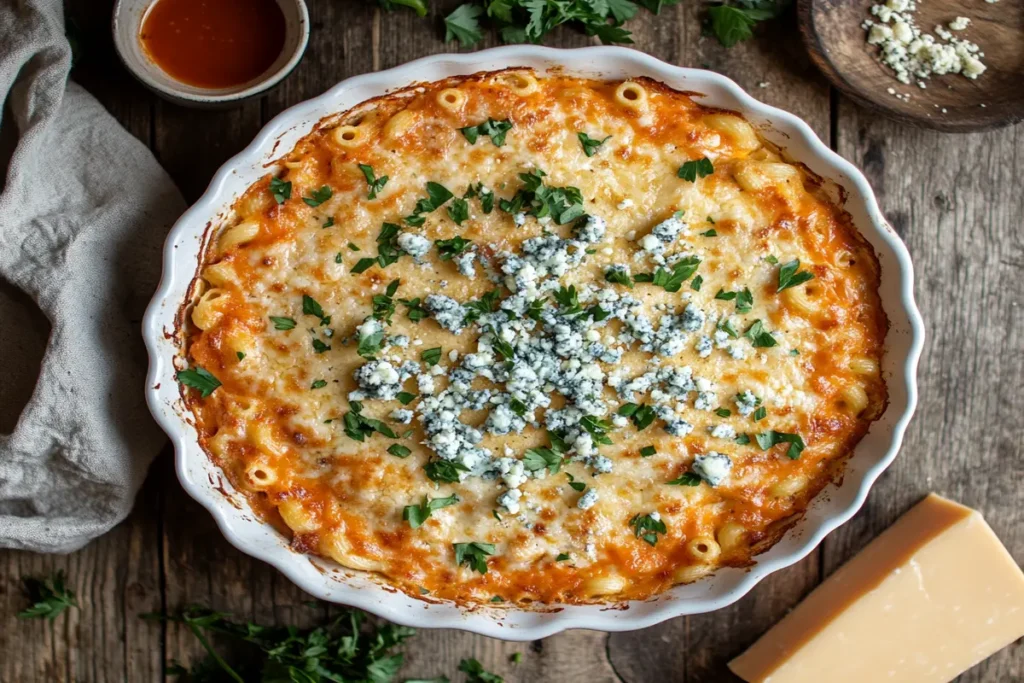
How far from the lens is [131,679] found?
10.7 ft

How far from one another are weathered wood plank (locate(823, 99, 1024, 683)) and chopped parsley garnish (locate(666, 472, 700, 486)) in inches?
33.5

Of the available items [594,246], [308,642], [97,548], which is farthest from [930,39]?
[97,548]

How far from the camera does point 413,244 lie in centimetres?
264

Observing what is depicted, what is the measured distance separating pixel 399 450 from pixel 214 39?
1.43 meters

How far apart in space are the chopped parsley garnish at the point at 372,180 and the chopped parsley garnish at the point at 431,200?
12cm

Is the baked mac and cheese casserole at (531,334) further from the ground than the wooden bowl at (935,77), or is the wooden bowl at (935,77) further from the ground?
the wooden bowl at (935,77)

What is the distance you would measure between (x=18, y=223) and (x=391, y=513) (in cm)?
146

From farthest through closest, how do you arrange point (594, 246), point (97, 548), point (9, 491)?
point (97, 548) → point (9, 491) → point (594, 246)

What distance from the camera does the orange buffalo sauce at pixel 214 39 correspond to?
9.52 ft

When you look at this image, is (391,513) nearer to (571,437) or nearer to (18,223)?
(571,437)

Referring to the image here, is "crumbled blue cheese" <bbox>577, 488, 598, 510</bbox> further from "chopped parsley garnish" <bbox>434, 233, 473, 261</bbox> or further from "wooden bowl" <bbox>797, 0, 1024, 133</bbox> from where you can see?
"wooden bowl" <bbox>797, 0, 1024, 133</bbox>

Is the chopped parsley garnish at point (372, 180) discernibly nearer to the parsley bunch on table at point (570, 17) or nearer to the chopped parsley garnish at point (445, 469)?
the parsley bunch on table at point (570, 17)

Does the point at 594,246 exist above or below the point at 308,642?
above

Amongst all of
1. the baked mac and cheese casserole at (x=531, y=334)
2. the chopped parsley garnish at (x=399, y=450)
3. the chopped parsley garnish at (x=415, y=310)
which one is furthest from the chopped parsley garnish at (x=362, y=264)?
the chopped parsley garnish at (x=399, y=450)
